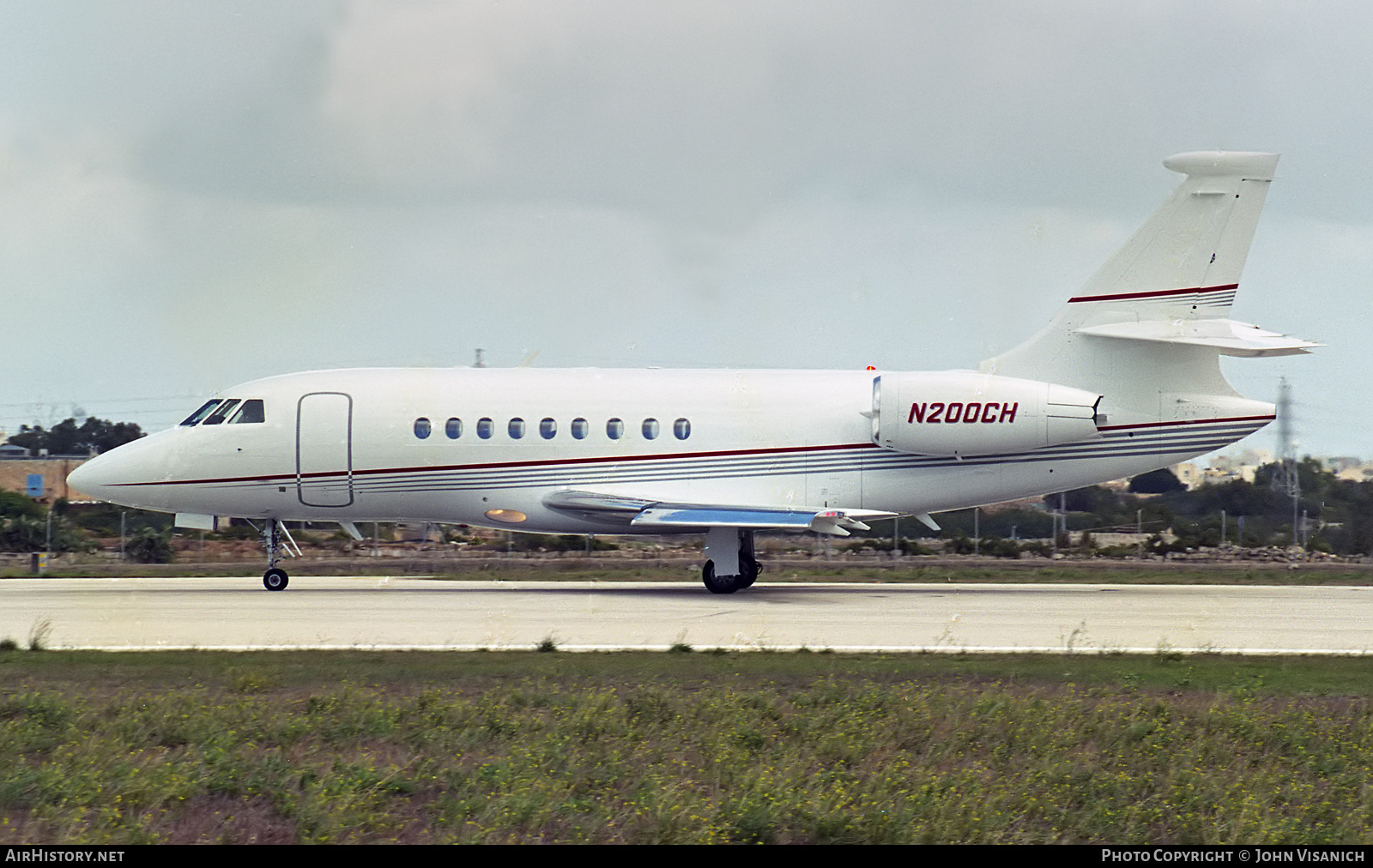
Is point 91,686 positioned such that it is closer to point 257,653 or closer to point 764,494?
point 257,653

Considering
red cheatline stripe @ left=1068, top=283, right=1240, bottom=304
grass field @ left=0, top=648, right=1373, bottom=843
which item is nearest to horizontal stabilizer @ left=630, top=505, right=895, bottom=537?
red cheatline stripe @ left=1068, top=283, right=1240, bottom=304

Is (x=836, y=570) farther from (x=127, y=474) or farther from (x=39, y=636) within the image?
(x=39, y=636)

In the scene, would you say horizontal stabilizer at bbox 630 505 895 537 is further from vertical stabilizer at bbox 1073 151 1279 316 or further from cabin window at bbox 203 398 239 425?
cabin window at bbox 203 398 239 425

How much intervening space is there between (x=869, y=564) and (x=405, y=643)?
20.4 metres

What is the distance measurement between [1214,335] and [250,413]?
18662 mm

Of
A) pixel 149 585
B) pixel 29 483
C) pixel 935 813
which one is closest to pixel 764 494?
pixel 149 585

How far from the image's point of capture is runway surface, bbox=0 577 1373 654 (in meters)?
18.1

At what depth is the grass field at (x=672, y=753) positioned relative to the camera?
913cm

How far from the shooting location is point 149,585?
90.1ft

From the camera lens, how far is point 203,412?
89.6 ft

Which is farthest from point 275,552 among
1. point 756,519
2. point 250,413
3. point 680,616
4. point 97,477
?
point 680,616

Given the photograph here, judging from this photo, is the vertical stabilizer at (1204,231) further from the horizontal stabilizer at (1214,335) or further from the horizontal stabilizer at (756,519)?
the horizontal stabilizer at (756,519)

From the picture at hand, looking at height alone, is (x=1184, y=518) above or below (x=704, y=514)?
below

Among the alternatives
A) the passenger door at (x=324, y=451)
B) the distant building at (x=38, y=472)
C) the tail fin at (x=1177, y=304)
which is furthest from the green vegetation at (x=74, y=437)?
the tail fin at (x=1177, y=304)
